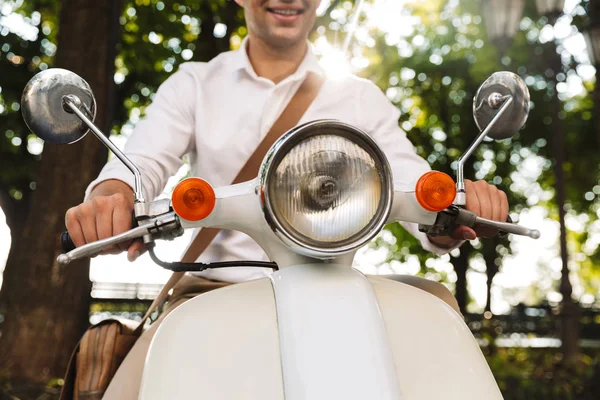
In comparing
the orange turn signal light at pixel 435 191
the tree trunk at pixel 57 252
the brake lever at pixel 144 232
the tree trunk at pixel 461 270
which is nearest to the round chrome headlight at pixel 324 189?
the orange turn signal light at pixel 435 191

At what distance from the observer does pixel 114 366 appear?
1.90 metres

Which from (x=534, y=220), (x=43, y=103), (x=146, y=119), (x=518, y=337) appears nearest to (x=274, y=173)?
(x=43, y=103)

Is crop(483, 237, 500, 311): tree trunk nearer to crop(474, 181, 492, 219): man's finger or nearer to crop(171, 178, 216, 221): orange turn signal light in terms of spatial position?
crop(474, 181, 492, 219): man's finger

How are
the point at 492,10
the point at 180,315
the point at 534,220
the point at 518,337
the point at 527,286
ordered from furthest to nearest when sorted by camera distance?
the point at 527,286 < the point at 534,220 < the point at 518,337 < the point at 492,10 < the point at 180,315

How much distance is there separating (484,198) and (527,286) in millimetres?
48657

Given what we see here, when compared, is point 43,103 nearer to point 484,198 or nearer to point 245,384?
point 245,384

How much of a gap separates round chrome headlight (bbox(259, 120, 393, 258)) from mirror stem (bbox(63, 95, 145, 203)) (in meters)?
0.31

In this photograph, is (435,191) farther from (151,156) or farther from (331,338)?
(151,156)

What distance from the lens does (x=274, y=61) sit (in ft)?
8.43

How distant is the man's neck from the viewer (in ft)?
8.38

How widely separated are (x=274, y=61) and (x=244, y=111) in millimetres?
245

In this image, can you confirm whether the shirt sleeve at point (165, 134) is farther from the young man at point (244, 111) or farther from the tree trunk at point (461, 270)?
the tree trunk at point (461, 270)

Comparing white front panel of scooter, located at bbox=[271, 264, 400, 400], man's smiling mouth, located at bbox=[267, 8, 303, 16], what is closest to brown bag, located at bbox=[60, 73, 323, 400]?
man's smiling mouth, located at bbox=[267, 8, 303, 16]

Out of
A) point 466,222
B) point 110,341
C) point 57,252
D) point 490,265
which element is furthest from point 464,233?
point 490,265
